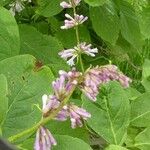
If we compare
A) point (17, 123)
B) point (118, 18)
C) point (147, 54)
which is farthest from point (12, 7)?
point (147, 54)

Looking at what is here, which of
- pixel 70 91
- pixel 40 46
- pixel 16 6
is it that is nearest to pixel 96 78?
pixel 70 91

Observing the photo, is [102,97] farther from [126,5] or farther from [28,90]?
[126,5]

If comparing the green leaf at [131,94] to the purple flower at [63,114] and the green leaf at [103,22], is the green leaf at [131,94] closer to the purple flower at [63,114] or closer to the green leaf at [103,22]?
the green leaf at [103,22]

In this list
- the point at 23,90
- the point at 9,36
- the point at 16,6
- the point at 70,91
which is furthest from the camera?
the point at 16,6

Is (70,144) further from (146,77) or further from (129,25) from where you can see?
(129,25)

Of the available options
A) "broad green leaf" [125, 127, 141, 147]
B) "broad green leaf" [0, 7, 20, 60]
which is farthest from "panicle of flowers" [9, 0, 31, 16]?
"broad green leaf" [125, 127, 141, 147]
